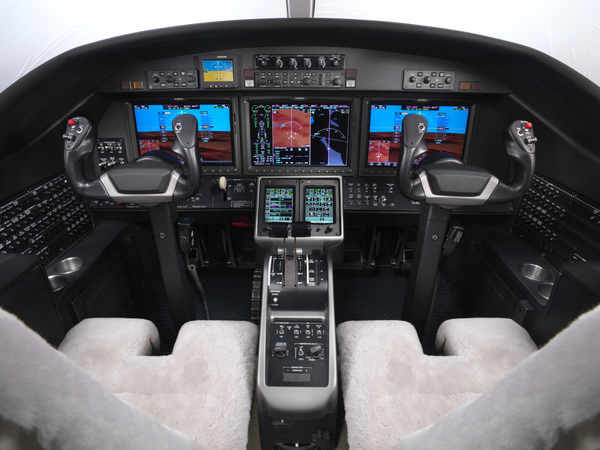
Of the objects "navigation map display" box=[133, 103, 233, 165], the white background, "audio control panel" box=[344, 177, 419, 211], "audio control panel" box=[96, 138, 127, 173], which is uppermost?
the white background

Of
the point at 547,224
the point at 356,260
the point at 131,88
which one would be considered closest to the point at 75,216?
the point at 131,88

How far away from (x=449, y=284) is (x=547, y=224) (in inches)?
33.6

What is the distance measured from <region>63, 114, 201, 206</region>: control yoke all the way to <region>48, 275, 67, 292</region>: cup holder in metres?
0.52

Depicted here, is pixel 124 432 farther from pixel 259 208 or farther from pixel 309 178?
pixel 309 178

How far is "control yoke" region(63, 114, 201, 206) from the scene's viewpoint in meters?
1.53

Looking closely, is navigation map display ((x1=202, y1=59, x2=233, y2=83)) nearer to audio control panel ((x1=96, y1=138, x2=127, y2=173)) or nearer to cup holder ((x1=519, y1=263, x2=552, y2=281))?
audio control panel ((x1=96, y1=138, x2=127, y2=173))

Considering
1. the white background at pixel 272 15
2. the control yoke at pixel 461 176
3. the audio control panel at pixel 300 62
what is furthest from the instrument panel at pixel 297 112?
the control yoke at pixel 461 176

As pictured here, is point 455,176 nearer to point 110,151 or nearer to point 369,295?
point 369,295

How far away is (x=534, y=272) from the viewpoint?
196 cm

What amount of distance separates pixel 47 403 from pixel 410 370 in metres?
1.25

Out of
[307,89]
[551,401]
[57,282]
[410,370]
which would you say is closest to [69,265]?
[57,282]

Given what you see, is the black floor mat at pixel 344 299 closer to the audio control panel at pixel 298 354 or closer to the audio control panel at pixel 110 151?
the audio control panel at pixel 298 354

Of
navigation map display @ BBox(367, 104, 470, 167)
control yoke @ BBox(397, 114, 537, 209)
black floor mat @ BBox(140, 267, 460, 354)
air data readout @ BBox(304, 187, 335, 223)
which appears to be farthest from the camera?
black floor mat @ BBox(140, 267, 460, 354)

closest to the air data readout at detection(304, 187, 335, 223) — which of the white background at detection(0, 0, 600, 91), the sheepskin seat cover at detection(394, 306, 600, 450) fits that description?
the white background at detection(0, 0, 600, 91)
